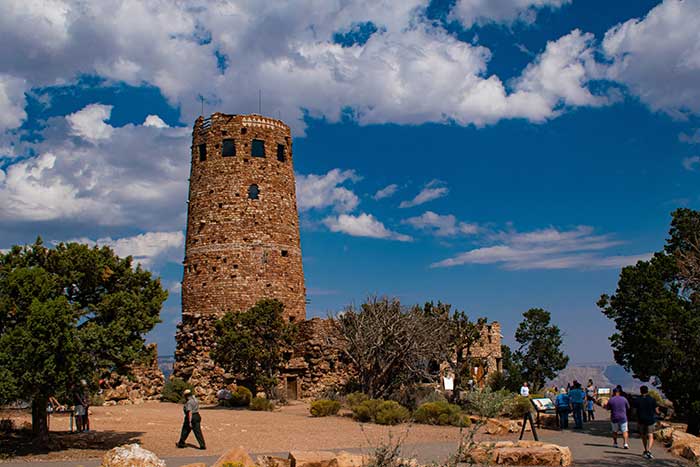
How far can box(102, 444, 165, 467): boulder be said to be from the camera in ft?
33.9

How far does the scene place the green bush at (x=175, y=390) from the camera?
95.3 feet

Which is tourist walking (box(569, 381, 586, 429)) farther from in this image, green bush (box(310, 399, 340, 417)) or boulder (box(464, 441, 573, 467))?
green bush (box(310, 399, 340, 417))

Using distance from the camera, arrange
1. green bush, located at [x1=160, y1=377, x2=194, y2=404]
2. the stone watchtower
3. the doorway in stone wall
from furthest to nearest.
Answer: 1. the stone watchtower
2. the doorway in stone wall
3. green bush, located at [x1=160, y1=377, x2=194, y2=404]

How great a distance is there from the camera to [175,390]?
2950cm

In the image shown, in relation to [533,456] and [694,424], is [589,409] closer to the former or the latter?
[694,424]

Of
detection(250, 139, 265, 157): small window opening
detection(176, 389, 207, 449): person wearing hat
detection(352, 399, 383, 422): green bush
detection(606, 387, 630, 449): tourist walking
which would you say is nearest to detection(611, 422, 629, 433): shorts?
detection(606, 387, 630, 449): tourist walking

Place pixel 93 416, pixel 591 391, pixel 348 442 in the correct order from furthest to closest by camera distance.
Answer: pixel 591 391 < pixel 93 416 < pixel 348 442

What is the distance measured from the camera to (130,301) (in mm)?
15180

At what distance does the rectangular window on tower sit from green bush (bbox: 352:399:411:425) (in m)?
15.9

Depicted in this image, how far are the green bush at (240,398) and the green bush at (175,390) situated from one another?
307cm

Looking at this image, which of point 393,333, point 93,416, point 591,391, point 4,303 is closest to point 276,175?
point 393,333

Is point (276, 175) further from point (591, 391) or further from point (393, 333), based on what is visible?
point (591, 391)

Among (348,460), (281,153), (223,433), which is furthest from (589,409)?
(281,153)

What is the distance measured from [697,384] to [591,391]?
26.6 ft
